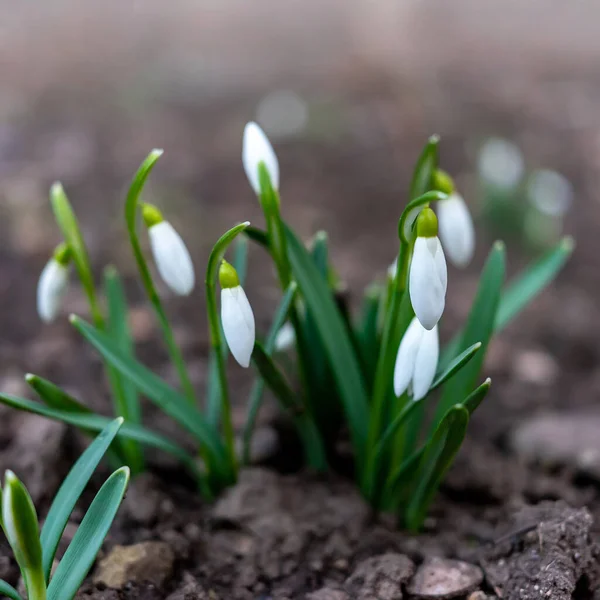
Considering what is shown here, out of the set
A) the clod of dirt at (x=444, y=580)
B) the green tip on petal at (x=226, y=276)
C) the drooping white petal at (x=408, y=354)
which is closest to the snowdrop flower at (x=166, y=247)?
the green tip on petal at (x=226, y=276)

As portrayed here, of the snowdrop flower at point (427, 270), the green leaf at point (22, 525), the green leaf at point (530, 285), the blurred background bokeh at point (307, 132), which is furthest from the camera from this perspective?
the blurred background bokeh at point (307, 132)

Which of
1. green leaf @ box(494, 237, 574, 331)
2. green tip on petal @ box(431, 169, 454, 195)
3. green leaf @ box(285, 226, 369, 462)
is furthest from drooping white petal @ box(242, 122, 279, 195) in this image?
green leaf @ box(494, 237, 574, 331)

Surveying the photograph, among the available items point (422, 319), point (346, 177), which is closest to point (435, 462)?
point (422, 319)

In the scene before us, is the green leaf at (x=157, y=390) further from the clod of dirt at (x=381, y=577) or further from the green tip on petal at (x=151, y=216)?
the clod of dirt at (x=381, y=577)

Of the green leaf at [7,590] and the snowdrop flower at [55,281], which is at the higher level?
the snowdrop flower at [55,281]

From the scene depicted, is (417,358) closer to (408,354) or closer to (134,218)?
(408,354)

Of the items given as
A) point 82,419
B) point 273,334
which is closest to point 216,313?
point 273,334

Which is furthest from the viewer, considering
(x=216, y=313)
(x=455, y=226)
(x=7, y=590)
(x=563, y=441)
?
(x=563, y=441)
